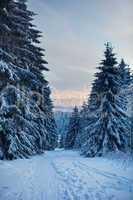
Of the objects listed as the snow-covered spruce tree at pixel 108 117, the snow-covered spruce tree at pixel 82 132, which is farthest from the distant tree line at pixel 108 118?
the snow-covered spruce tree at pixel 82 132

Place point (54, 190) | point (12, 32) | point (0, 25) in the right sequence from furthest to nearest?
point (12, 32) < point (0, 25) < point (54, 190)

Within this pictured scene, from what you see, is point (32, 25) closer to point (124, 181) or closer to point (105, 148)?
point (105, 148)

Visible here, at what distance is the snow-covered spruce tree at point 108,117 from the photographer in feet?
89.6

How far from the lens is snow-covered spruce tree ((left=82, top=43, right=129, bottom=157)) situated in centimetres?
2730

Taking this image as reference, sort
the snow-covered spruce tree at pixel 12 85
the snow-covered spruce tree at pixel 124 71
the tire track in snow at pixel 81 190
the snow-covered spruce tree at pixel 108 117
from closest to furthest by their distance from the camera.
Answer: the tire track in snow at pixel 81 190
the snow-covered spruce tree at pixel 12 85
the snow-covered spruce tree at pixel 108 117
the snow-covered spruce tree at pixel 124 71

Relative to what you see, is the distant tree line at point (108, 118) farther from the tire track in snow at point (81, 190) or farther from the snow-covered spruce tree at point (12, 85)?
the tire track in snow at point (81, 190)

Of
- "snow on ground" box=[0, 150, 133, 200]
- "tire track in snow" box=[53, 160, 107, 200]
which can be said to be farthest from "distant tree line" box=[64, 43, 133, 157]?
"tire track in snow" box=[53, 160, 107, 200]

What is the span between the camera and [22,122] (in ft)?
67.5

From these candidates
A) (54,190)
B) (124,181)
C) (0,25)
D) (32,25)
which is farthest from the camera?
(32,25)

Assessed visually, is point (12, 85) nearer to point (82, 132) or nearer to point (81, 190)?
point (81, 190)

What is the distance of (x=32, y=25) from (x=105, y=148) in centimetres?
1414

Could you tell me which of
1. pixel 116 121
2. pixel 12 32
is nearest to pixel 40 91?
pixel 116 121

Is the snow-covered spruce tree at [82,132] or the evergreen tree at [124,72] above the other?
the evergreen tree at [124,72]

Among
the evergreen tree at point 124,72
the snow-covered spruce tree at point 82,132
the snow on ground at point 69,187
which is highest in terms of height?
the evergreen tree at point 124,72
